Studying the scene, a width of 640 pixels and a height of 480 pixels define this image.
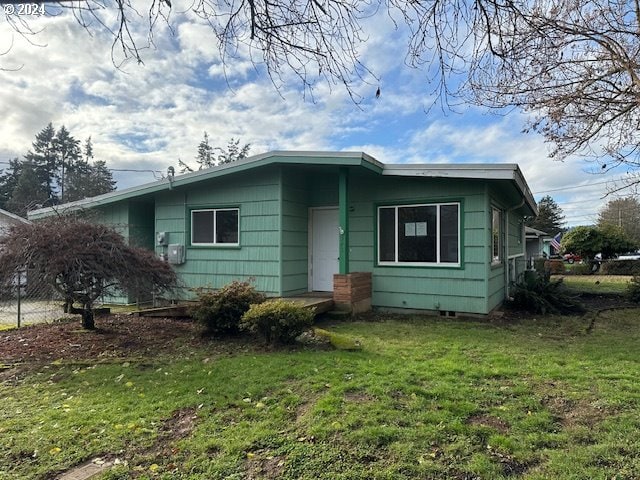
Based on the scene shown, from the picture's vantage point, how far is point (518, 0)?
2.97m

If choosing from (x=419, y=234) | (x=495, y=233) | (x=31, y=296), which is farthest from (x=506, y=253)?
(x=31, y=296)

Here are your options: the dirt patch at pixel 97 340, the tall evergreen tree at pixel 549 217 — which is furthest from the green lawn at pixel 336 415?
the tall evergreen tree at pixel 549 217

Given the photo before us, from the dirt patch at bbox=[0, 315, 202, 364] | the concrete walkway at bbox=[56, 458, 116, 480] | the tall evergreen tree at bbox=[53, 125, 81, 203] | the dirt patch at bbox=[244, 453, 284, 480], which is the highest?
the tall evergreen tree at bbox=[53, 125, 81, 203]

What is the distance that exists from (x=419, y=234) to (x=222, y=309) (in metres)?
4.47

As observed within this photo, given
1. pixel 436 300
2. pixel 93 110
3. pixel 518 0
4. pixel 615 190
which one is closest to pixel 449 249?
pixel 436 300

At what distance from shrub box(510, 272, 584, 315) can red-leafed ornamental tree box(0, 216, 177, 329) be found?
7577 mm

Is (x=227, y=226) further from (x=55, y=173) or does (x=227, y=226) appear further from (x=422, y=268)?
(x=55, y=173)

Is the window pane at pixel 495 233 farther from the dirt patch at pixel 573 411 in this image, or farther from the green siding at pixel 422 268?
the dirt patch at pixel 573 411

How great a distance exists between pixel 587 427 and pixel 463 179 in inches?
229

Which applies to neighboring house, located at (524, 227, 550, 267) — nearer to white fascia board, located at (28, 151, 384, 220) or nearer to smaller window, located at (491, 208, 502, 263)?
smaller window, located at (491, 208, 502, 263)

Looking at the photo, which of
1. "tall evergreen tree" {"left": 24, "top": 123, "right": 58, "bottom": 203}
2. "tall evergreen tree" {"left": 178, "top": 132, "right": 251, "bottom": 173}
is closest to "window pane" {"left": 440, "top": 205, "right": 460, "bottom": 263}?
"tall evergreen tree" {"left": 178, "top": 132, "right": 251, "bottom": 173}

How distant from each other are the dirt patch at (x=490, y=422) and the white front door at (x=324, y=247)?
6479mm

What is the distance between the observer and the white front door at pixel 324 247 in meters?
9.75

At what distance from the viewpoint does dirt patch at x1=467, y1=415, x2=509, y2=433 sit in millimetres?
3113
